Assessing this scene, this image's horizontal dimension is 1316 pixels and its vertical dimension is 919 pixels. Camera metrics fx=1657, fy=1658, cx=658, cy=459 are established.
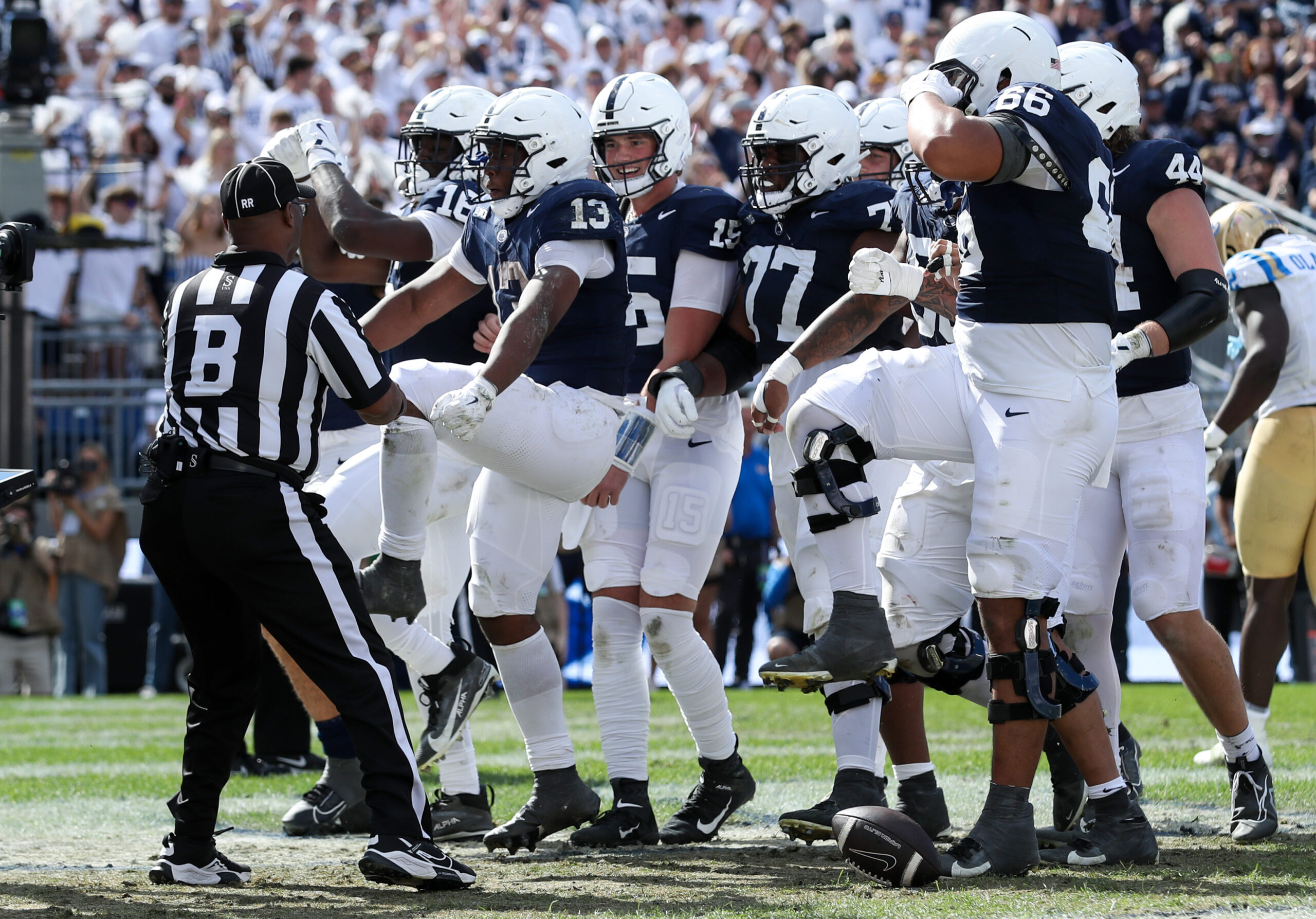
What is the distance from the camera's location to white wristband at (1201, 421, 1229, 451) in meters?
5.68

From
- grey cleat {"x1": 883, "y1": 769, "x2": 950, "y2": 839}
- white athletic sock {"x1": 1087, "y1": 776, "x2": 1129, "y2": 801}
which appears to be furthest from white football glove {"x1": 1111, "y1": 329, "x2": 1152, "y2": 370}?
grey cleat {"x1": 883, "y1": 769, "x2": 950, "y2": 839}

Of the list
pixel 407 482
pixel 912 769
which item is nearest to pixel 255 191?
pixel 407 482

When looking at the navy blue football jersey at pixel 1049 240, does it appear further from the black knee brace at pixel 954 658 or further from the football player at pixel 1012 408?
the black knee brace at pixel 954 658

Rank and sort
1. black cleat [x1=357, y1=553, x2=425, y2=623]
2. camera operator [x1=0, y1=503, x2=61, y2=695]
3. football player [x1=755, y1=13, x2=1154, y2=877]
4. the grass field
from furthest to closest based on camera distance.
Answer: camera operator [x1=0, y1=503, x2=61, y2=695], black cleat [x1=357, y1=553, x2=425, y2=623], football player [x1=755, y1=13, x2=1154, y2=877], the grass field

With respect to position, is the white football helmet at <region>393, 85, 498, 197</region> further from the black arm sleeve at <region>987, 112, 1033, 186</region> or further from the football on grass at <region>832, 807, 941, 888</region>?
the football on grass at <region>832, 807, 941, 888</region>

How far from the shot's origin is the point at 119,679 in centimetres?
1341

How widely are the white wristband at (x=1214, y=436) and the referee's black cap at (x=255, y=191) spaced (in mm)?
3119

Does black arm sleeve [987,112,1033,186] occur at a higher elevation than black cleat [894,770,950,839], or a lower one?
higher

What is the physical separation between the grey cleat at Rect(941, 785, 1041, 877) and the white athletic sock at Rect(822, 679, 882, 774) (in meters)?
0.67

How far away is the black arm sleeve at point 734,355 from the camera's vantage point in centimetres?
530

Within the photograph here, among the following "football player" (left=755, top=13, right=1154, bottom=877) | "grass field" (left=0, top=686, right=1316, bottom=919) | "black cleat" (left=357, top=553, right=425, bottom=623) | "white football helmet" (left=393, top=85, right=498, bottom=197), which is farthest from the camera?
"white football helmet" (left=393, top=85, right=498, bottom=197)

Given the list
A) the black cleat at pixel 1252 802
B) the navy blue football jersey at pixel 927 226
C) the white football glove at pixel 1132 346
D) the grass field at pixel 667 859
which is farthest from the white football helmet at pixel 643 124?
the black cleat at pixel 1252 802

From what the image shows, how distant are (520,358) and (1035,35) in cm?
161

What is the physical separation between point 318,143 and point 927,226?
2.08 meters
